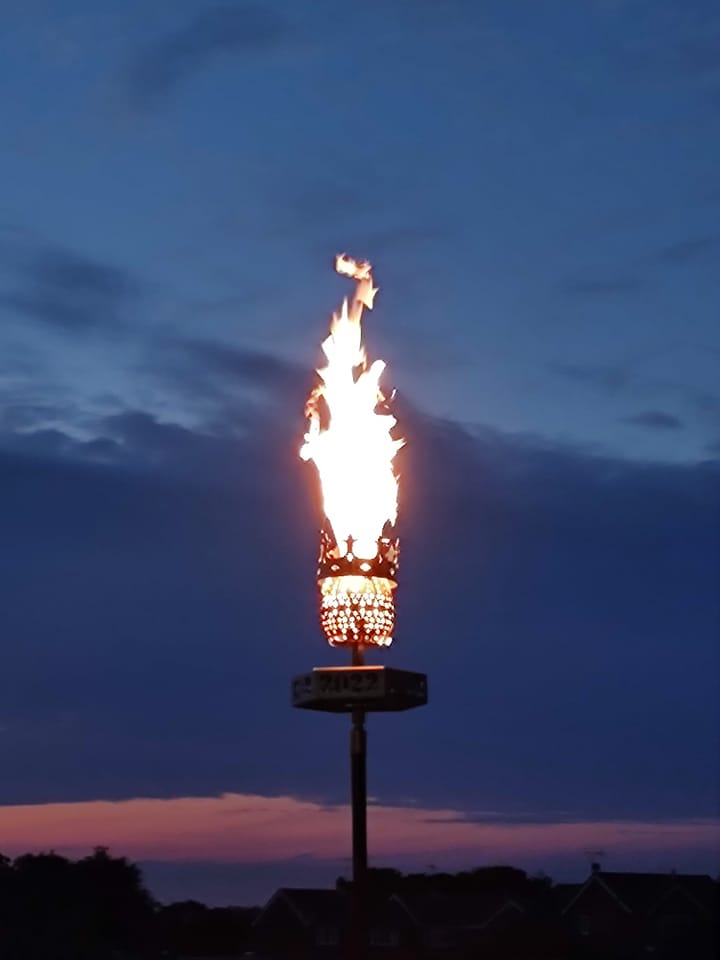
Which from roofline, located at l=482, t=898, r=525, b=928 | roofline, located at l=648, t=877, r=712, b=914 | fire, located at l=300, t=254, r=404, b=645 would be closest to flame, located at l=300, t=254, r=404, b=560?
fire, located at l=300, t=254, r=404, b=645

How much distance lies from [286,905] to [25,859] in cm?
1874

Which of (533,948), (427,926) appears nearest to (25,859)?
(427,926)

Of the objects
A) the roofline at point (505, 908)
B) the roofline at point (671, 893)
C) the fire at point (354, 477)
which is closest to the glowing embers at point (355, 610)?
the fire at point (354, 477)

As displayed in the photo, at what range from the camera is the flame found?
79.0 ft

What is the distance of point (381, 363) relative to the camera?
24.5 metres

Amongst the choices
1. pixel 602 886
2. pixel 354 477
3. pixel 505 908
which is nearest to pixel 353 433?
pixel 354 477

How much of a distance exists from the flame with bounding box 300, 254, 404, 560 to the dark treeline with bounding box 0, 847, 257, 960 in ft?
84.1

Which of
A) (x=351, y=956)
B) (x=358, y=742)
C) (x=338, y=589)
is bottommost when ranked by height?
(x=351, y=956)

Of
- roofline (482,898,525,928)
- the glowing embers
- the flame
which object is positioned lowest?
roofline (482,898,525,928)

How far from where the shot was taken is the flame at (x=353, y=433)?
24094 mm

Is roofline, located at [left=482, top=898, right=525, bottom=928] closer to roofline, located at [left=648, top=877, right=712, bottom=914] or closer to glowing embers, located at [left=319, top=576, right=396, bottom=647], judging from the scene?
roofline, located at [left=648, top=877, right=712, bottom=914]

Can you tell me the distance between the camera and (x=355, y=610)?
76.7 feet

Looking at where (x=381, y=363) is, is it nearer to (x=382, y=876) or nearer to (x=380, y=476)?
(x=380, y=476)

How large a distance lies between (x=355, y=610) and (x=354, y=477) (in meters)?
1.68
